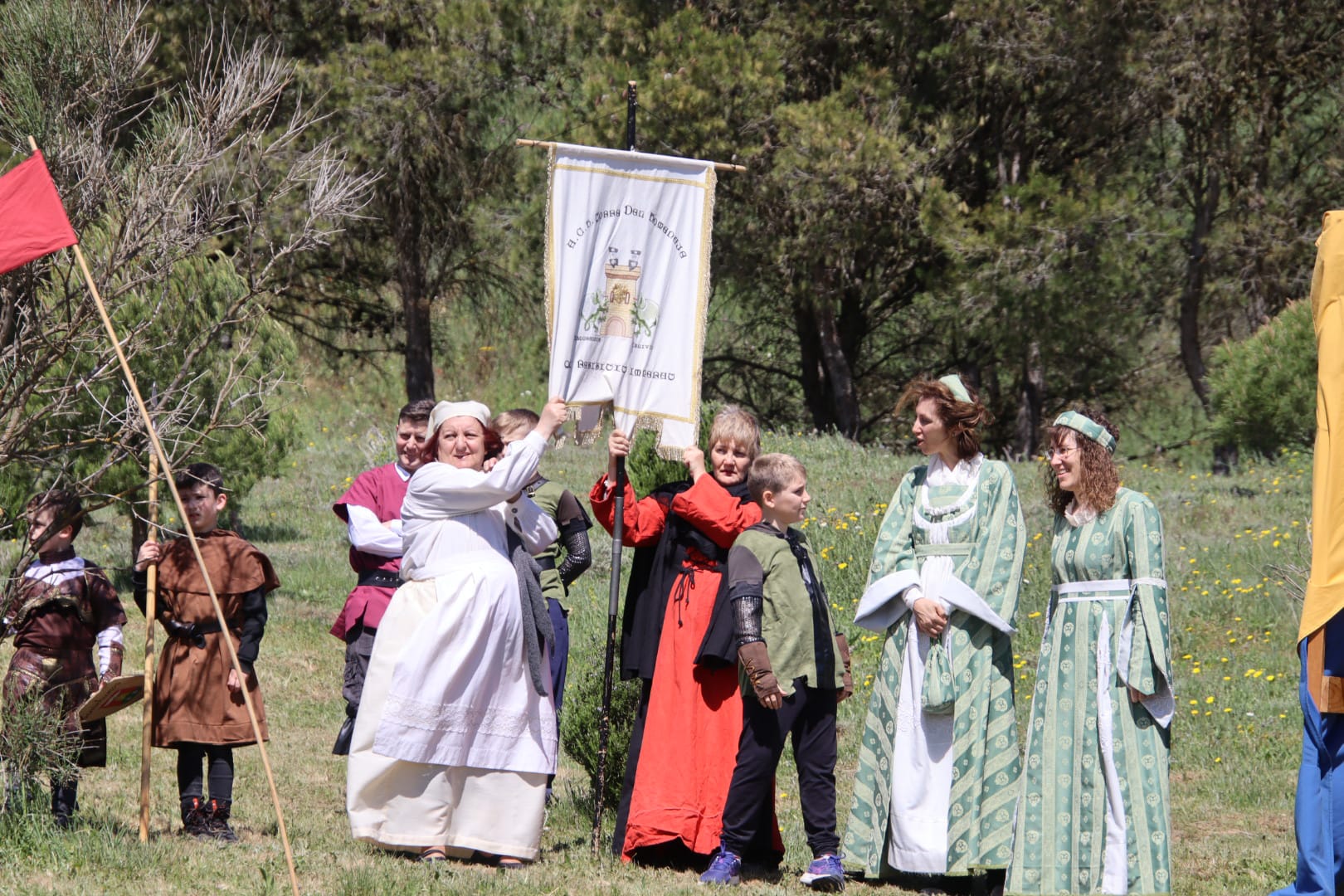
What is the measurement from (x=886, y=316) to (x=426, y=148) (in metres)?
8.05

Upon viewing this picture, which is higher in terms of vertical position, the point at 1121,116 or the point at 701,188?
the point at 1121,116

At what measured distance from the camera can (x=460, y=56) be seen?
61.0ft

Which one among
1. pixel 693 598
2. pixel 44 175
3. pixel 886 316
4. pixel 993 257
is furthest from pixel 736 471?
pixel 886 316

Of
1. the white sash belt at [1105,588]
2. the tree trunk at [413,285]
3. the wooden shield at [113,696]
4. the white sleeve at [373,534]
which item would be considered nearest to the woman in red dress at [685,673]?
the white sleeve at [373,534]

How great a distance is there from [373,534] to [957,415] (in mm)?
2586

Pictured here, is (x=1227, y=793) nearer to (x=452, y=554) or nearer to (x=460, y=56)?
(x=452, y=554)

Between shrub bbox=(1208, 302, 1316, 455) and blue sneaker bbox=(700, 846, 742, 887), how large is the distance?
11.6 m

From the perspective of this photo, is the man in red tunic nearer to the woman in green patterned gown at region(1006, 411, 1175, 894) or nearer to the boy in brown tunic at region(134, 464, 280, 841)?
the boy in brown tunic at region(134, 464, 280, 841)

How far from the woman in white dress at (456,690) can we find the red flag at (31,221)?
1.56 m

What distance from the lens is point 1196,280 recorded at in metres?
22.2

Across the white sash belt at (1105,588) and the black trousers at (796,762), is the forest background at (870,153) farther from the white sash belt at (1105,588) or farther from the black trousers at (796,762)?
the black trousers at (796,762)

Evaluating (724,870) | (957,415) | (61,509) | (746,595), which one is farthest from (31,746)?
(957,415)

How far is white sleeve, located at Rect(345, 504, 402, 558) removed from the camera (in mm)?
6820

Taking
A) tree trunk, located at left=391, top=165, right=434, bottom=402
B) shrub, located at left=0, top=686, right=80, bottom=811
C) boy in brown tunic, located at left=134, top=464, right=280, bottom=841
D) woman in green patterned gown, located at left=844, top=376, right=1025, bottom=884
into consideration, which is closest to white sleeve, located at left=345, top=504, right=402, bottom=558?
boy in brown tunic, located at left=134, top=464, right=280, bottom=841
